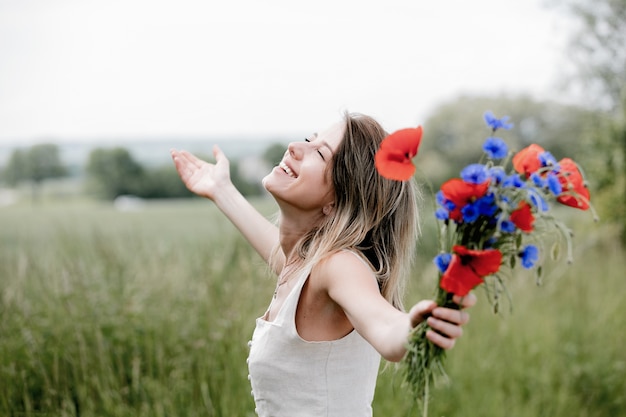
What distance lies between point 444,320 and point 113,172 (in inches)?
228

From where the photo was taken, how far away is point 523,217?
1.47 meters

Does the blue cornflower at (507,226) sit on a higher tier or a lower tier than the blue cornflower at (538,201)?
lower

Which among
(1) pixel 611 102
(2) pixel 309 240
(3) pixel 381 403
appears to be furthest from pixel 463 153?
(2) pixel 309 240

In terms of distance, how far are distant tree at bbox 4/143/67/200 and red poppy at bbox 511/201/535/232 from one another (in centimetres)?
631

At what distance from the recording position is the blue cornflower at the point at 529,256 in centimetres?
150

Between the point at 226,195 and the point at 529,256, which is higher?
the point at 529,256

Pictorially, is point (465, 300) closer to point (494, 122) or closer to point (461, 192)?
point (461, 192)

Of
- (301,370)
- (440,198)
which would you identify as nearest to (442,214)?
(440,198)

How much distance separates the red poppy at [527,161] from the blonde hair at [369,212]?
22.2 inches

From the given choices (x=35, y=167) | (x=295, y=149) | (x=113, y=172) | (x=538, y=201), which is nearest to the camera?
(x=538, y=201)

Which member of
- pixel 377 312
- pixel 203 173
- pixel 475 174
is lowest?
pixel 377 312

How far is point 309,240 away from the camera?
2.16 metres

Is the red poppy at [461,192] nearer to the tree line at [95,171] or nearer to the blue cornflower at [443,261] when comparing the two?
the blue cornflower at [443,261]

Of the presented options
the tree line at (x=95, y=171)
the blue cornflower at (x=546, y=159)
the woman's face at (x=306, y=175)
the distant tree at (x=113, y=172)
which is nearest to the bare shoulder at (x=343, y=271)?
the woman's face at (x=306, y=175)
